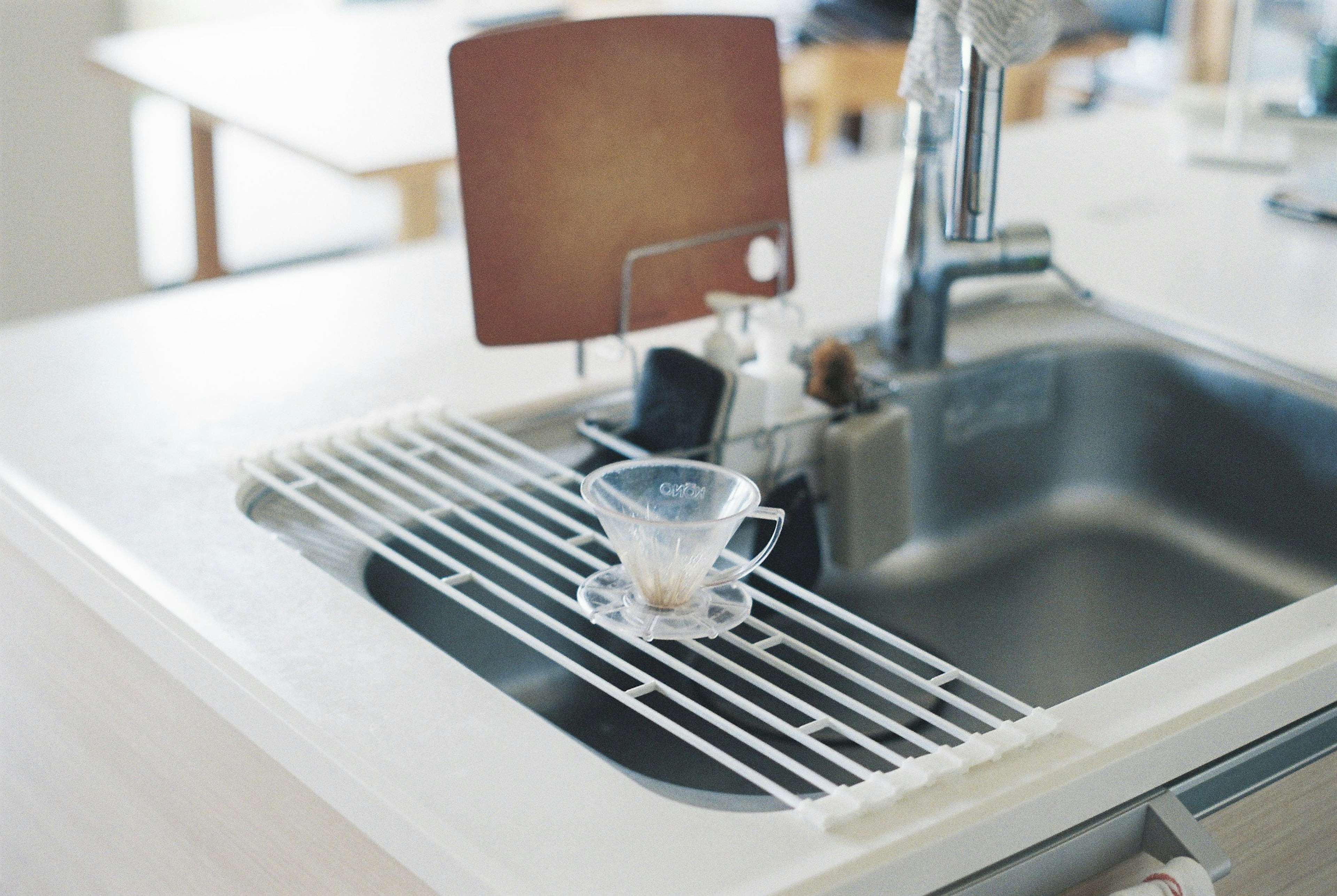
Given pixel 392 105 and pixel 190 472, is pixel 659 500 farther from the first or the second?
pixel 392 105

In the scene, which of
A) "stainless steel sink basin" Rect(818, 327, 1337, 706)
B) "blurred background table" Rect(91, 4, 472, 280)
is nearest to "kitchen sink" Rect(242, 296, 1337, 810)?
"stainless steel sink basin" Rect(818, 327, 1337, 706)

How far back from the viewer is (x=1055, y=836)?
72 cm

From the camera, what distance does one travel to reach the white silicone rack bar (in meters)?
0.70

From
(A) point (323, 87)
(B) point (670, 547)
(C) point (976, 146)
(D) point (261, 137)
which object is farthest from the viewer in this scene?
(A) point (323, 87)

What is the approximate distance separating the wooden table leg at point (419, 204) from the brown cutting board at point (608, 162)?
1.01 metres

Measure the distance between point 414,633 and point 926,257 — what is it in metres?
0.62

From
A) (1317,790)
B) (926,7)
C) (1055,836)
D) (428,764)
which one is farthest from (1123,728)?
(926,7)

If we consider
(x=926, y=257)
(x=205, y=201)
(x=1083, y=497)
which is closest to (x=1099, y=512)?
(x=1083, y=497)

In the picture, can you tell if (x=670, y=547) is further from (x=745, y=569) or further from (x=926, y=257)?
(x=926, y=257)

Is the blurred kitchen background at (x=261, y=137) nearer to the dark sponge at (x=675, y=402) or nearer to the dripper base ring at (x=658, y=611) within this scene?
the dark sponge at (x=675, y=402)

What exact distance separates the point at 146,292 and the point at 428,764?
2.92m

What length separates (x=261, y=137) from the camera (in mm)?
2154

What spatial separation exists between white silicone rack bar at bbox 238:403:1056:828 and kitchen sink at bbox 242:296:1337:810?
0.11ft

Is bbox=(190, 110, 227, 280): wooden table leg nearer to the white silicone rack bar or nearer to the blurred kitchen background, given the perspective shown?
the blurred kitchen background
